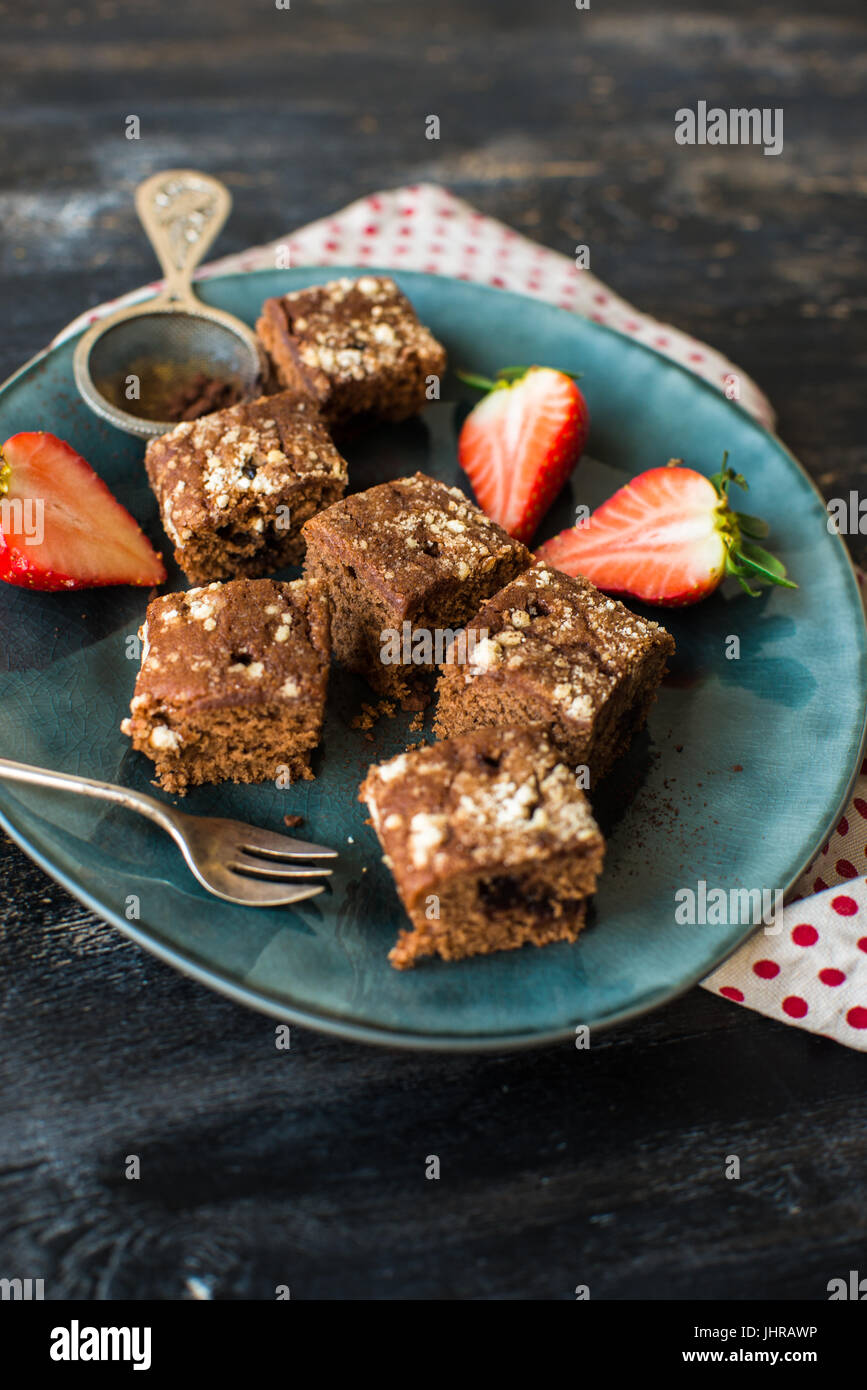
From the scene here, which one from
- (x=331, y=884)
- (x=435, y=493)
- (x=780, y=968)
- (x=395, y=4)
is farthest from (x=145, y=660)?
(x=395, y=4)

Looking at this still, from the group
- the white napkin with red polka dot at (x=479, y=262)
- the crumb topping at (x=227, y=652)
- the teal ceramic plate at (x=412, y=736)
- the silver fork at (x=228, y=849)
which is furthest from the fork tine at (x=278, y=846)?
the white napkin with red polka dot at (x=479, y=262)

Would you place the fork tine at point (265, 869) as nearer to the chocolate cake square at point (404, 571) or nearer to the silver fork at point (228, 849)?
the silver fork at point (228, 849)

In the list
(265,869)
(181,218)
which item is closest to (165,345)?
(181,218)

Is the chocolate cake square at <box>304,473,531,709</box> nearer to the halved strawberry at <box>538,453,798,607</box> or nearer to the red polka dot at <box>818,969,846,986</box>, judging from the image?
the halved strawberry at <box>538,453,798,607</box>

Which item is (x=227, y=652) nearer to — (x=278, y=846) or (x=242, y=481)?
A: (x=278, y=846)

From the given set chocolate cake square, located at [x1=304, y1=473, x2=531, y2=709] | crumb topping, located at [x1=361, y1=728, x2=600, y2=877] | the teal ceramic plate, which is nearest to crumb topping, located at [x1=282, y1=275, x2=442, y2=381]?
the teal ceramic plate
